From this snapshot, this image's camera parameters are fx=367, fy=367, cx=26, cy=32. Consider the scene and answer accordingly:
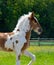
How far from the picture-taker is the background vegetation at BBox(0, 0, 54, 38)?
47.0 metres

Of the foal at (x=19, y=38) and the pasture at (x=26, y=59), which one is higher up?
the foal at (x=19, y=38)

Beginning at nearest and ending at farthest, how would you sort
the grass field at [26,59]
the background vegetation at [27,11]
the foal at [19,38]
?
the foal at [19,38]
the grass field at [26,59]
the background vegetation at [27,11]

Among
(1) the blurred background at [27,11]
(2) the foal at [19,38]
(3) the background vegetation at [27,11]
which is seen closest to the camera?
(2) the foal at [19,38]

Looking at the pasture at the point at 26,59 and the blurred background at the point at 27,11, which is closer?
the pasture at the point at 26,59

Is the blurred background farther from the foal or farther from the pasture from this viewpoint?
the foal

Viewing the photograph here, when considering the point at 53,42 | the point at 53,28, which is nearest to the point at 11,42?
the point at 53,42

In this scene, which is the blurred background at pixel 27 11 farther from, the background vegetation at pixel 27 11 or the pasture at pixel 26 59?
the pasture at pixel 26 59

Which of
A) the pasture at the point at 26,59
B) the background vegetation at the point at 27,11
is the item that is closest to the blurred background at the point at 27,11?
the background vegetation at the point at 27,11

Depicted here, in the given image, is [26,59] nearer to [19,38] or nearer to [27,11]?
[19,38]

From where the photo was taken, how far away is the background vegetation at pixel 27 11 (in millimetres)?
47000

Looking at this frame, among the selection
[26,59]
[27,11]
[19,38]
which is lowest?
[26,59]

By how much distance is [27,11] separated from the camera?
5009 cm

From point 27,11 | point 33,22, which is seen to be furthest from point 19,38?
point 27,11

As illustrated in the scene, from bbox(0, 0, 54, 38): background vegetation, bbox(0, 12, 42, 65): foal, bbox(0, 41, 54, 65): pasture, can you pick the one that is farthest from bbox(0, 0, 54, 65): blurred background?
bbox(0, 12, 42, 65): foal
